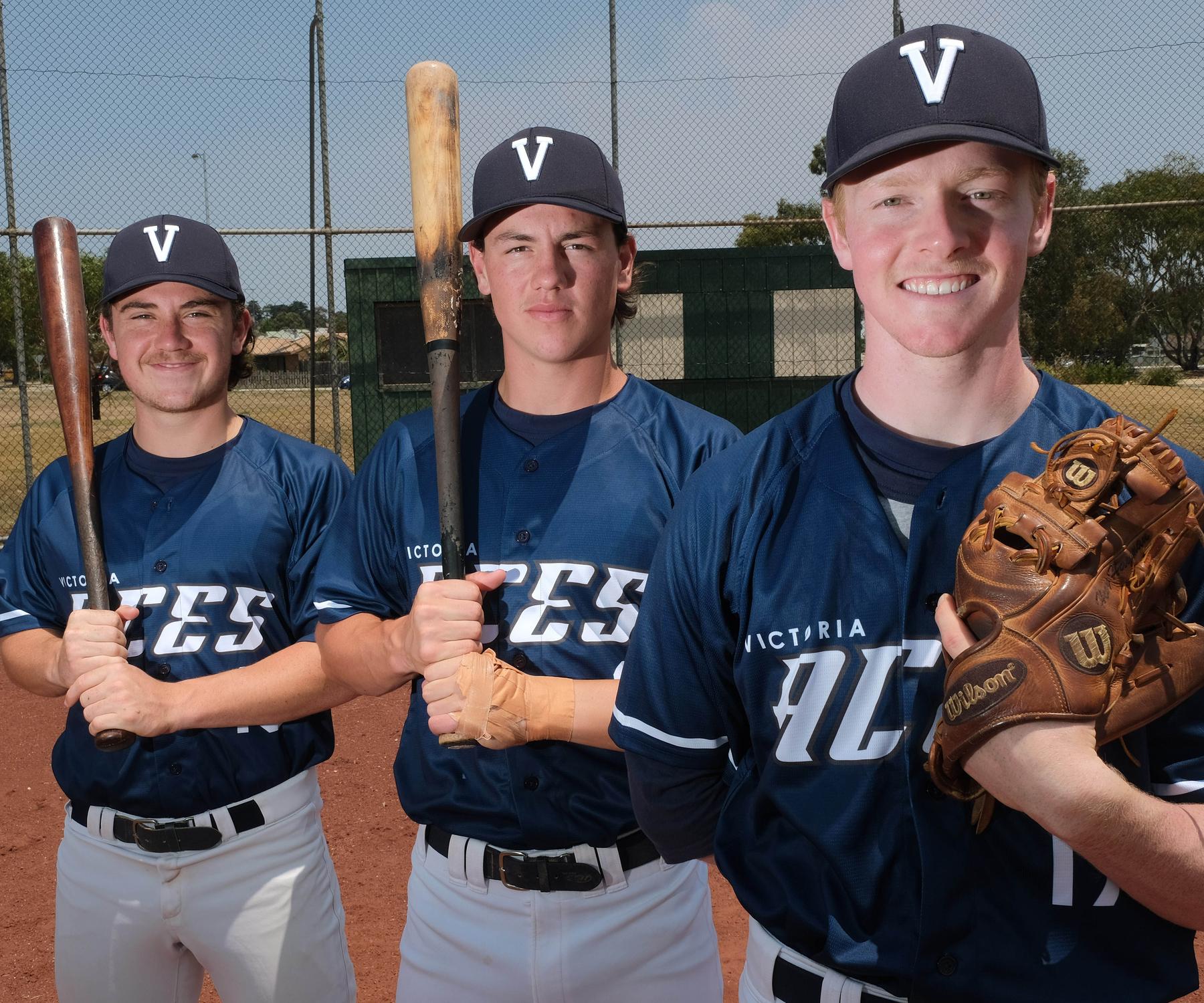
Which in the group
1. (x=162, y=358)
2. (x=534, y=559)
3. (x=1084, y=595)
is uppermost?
(x=162, y=358)

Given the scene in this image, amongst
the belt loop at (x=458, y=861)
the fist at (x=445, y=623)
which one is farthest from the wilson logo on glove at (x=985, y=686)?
the belt loop at (x=458, y=861)

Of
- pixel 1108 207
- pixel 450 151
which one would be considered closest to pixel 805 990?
pixel 450 151

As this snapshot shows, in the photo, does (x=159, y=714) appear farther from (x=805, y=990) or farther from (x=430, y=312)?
(x=805, y=990)

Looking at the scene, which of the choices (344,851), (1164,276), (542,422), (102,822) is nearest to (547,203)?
(542,422)

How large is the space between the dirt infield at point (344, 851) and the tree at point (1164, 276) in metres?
34.9

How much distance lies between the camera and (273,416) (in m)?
23.5

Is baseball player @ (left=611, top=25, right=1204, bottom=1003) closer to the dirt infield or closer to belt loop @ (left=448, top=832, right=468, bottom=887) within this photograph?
belt loop @ (left=448, top=832, right=468, bottom=887)

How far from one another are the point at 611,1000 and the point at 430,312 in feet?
4.81

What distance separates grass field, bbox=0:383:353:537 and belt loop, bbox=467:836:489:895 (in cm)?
919

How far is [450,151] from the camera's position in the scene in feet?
7.72

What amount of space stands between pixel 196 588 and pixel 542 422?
95 cm

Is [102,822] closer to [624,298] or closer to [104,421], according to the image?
[624,298]

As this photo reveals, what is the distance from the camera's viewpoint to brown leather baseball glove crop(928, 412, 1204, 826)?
1.32 metres

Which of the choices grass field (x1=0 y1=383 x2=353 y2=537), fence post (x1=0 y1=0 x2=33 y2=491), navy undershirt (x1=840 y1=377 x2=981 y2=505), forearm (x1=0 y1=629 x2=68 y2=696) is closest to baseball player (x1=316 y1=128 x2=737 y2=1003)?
navy undershirt (x1=840 y1=377 x2=981 y2=505)
